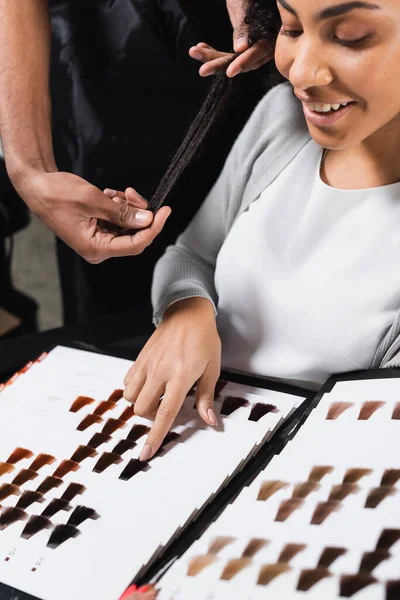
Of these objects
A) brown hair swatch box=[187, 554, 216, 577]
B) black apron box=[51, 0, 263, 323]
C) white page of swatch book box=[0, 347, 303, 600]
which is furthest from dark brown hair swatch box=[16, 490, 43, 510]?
black apron box=[51, 0, 263, 323]

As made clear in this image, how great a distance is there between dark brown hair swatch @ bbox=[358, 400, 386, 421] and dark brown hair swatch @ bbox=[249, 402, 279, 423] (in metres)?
0.11

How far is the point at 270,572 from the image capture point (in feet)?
1.71

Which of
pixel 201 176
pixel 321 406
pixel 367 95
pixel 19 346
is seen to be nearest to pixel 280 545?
pixel 321 406

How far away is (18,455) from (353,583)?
41cm

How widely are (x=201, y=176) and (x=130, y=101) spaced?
0.18 meters

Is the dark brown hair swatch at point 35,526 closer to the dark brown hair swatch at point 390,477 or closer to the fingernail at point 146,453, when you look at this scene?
the fingernail at point 146,453

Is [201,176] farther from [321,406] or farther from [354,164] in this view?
[321,406]

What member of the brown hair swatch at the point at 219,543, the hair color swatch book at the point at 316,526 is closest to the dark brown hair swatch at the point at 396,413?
the hair color swatch book at the point at 316,526

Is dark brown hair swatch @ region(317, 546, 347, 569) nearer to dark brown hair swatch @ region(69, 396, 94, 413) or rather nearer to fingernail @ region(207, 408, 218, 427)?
fingernail @ region(207, 408, 218, 427)

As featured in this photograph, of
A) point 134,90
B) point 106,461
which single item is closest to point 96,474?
point 106,461

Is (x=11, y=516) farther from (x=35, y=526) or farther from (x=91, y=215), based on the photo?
(x=91, y=215)

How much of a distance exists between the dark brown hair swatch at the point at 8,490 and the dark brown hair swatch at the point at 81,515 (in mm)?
85

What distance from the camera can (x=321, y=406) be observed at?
0.72 meters

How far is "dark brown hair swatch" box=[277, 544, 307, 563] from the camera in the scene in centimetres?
53
